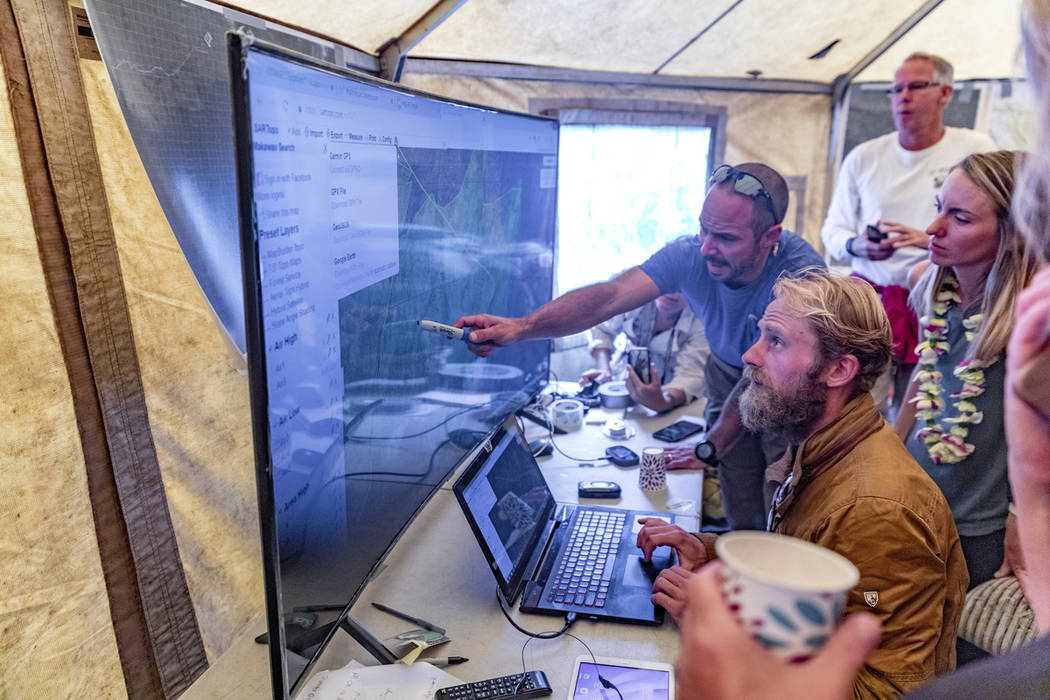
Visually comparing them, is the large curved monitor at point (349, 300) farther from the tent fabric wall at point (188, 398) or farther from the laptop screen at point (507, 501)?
the tent fabric wall at point (188, 398)

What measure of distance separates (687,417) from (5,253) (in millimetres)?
1928

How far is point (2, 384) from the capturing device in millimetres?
1254

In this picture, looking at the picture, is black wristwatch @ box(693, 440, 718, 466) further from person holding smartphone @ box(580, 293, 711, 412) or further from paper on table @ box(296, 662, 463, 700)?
paper on table @ box(296, 662, 463, 700)

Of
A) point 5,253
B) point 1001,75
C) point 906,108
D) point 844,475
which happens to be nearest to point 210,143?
point 5,253

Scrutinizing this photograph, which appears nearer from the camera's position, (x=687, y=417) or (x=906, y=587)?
(x=906, y=587)

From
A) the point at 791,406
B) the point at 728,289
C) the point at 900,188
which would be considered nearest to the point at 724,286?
the point at 728,289

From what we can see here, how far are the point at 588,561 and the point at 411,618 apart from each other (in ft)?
1.27

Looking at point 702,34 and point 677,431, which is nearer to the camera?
point 677,431

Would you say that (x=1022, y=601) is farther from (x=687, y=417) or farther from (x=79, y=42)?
(x=79, y=42)

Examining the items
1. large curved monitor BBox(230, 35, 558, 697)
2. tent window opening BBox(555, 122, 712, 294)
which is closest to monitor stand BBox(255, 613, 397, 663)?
large curved monitor BBox(230, 35, 558, 697)

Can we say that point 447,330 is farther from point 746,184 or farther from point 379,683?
point 746,184

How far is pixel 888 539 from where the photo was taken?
44.3 inches

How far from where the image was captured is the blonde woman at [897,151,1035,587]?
1.66 metres

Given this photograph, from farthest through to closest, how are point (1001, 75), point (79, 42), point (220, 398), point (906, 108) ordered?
point (1001, 75) → point (906, 108) → point (220, 398) → point (79, 42)
